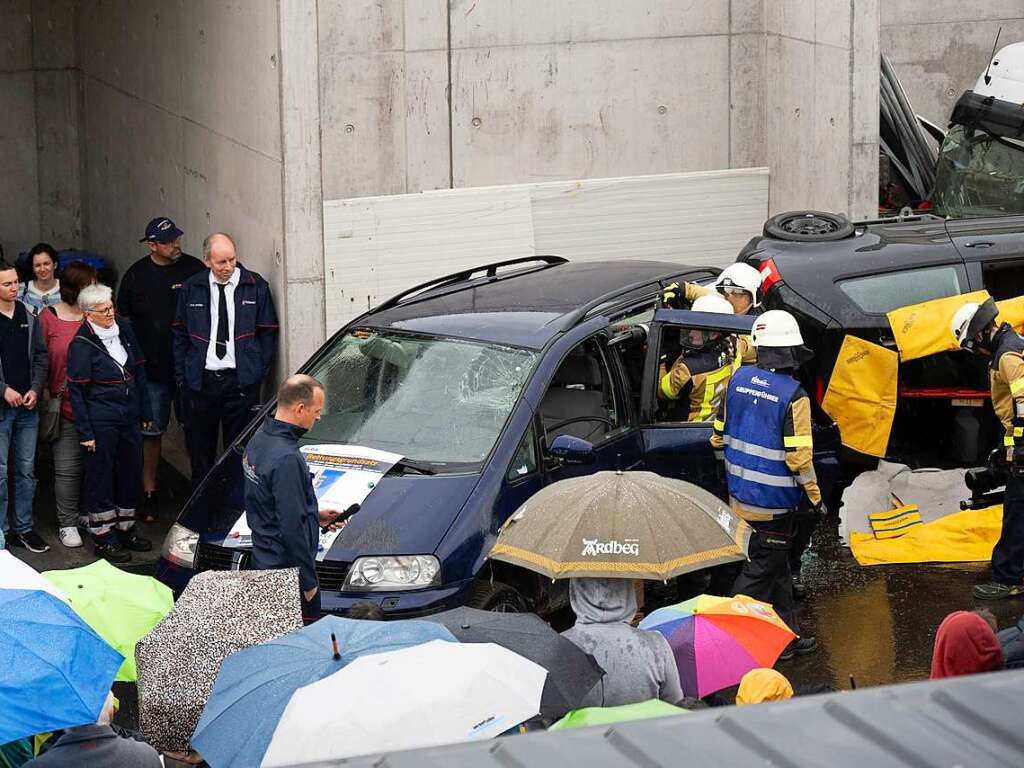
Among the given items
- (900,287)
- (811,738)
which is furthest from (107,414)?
(811,738)

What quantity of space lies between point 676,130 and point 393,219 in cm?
246

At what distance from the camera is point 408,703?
14.0 ft

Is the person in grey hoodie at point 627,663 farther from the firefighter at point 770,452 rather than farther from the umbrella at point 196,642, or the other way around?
the firefighter at point 770,452

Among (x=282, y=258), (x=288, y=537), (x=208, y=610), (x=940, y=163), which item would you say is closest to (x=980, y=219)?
(x=940, y=163)

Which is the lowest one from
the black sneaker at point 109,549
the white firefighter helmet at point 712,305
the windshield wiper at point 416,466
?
the black sneaker at point 109,549

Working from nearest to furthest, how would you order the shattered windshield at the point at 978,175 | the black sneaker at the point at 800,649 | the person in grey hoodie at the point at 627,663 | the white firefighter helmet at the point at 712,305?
the person in grey hoodie at the point at 627,663 → the black sneaker at the point at 800,649 → the white firefighter helmet at the point at 712,305 → the shattered windshield at the point at 978,175

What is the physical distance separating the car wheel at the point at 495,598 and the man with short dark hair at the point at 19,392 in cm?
380

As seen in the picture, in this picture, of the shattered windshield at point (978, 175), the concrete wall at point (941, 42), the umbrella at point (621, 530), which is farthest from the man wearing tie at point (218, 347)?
the concrete wall at point (941, 42)

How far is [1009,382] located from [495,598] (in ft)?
10.5

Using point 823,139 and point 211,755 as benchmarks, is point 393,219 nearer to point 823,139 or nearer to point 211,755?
point 823,139

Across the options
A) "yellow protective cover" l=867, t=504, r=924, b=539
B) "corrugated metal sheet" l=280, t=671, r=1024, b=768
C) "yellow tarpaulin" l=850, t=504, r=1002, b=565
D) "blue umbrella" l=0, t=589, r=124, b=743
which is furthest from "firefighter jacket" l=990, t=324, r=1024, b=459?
"corrugated metal sheet" l=280, t=671, r=1024, b=768

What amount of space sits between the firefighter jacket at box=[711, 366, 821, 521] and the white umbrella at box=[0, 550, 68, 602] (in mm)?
3810

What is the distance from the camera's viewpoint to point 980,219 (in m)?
10.9

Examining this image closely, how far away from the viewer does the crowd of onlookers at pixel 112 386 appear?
9.77 meters
